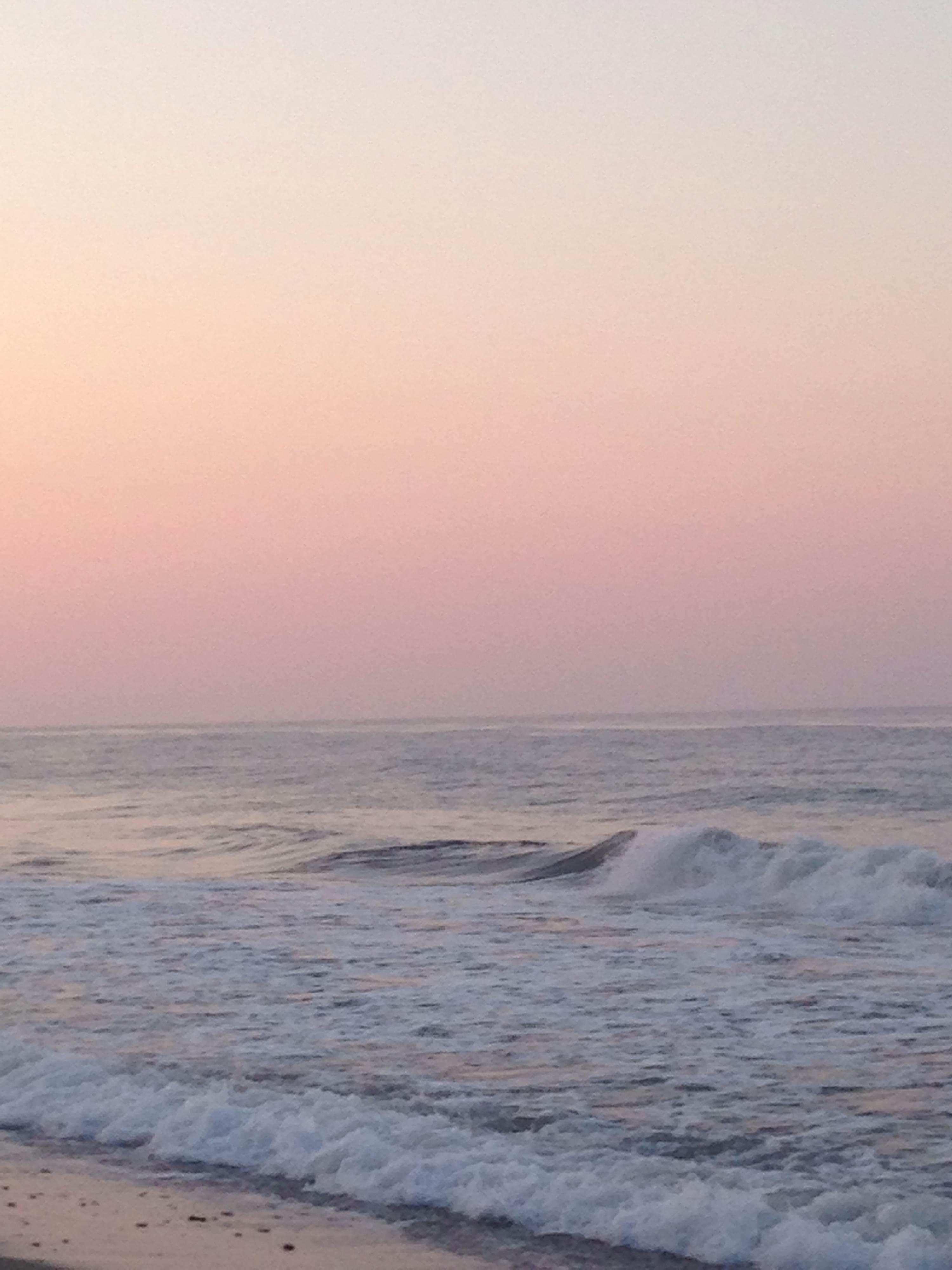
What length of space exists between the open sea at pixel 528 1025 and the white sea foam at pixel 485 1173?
2cm

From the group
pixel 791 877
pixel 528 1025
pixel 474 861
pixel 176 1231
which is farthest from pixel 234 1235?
pixel 474 861

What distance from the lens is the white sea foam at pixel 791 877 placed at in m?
17.1

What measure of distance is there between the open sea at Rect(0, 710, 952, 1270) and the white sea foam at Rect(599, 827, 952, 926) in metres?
0.06

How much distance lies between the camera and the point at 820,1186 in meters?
6.60

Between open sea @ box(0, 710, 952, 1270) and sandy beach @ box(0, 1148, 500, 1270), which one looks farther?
open sea @ box(0, 710, 952, 1270)

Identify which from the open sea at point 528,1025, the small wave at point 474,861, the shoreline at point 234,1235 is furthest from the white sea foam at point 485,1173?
the small wave at point 474,861

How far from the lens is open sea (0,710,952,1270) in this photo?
662 cm

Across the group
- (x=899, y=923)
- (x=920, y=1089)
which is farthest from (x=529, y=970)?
(x=899, y=923)

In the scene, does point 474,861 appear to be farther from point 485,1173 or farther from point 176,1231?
point 176,1231

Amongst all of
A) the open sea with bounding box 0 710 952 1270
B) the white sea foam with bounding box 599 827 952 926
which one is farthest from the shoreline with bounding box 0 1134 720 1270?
the white sea foam with bounding box 599 827 952 926

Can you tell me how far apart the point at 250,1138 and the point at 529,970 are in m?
5.18

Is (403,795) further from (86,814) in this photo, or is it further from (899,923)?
(899,923)

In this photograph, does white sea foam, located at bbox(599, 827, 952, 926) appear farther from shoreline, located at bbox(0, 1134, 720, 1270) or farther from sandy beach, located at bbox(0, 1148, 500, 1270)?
sandy beach, located at bbox(0, 1148, 500, 1270)

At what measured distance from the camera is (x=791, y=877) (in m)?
19.4
